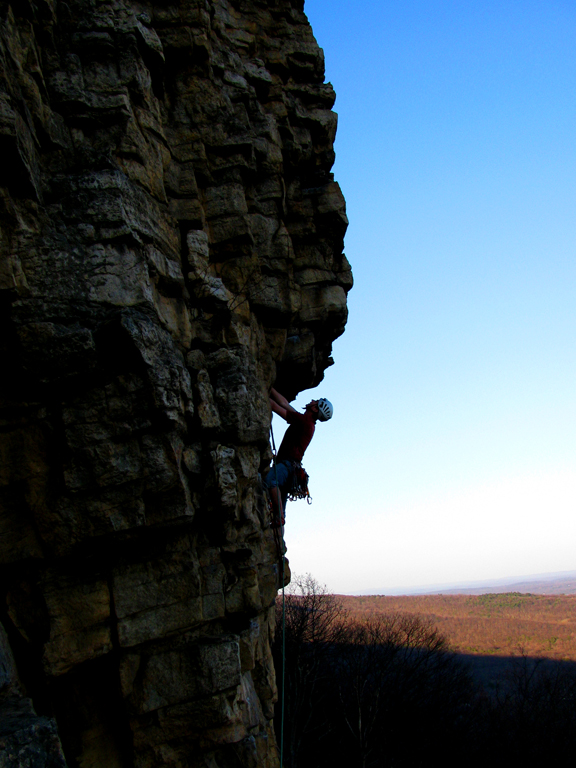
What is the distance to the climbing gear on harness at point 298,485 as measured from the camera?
9.31 m

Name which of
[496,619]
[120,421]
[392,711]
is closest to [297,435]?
[120,421]

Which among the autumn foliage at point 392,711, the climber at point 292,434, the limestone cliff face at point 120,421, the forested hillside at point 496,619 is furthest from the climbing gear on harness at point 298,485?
the forested hillside at point 496,619

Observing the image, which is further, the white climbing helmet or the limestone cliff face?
the white climbing helmet

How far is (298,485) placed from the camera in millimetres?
9328

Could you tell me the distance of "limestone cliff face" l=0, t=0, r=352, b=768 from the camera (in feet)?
19.0

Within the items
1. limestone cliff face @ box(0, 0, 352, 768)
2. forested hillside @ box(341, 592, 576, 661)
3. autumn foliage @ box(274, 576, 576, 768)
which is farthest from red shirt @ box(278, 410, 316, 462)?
forested hillside @ box(341, 592, 576, 661)

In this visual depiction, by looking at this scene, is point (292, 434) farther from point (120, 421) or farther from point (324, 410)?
point (120, 421)

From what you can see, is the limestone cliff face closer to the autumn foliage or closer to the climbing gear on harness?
the climbing gear on harness

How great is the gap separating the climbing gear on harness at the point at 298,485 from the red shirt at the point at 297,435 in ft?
0.56

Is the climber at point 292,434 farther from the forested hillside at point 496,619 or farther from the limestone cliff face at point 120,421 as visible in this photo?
the forested hillside at point 496,619

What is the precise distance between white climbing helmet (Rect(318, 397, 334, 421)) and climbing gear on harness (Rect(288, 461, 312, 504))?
85 centimetres

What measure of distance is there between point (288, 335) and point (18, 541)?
17.9 ft

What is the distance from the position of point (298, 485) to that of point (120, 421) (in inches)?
160

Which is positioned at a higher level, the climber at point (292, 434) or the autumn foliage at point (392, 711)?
the climber at point (292, 434)
